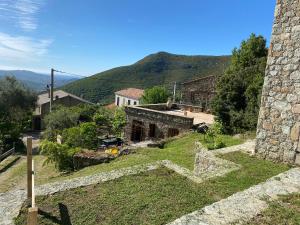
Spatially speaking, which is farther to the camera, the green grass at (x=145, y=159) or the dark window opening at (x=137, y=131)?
the dark window opening at (x=137, y=131)

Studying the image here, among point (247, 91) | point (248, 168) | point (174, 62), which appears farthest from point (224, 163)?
point (174, 62)

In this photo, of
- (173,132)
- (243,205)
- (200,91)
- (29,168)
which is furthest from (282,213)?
(200,91)

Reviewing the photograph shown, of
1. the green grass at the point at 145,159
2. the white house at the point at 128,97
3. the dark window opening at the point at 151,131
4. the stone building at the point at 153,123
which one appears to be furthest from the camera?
the white house at the point at 128,97

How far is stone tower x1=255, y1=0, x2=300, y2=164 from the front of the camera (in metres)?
6.33

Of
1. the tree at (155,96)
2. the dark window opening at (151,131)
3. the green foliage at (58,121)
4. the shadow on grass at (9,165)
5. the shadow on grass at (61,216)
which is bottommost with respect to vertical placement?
the shadow on grass at (9,165)

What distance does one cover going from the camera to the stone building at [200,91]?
2370 cm

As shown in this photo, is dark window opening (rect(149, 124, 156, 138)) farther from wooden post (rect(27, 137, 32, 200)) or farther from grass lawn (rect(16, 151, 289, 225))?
wooden post (rect(27, 137, 32, 200))

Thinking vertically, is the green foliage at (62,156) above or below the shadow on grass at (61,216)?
below

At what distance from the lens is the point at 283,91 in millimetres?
6586

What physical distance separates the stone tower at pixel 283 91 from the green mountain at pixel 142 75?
58.4 m

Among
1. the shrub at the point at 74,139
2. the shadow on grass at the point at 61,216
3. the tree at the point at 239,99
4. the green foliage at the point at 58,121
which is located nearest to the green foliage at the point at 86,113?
the green foliage at the point at 58,121

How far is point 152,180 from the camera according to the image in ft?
19.4

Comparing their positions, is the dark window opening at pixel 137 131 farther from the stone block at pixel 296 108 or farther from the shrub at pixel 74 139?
the stone block at pixel 296 108

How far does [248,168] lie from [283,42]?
124 inches
